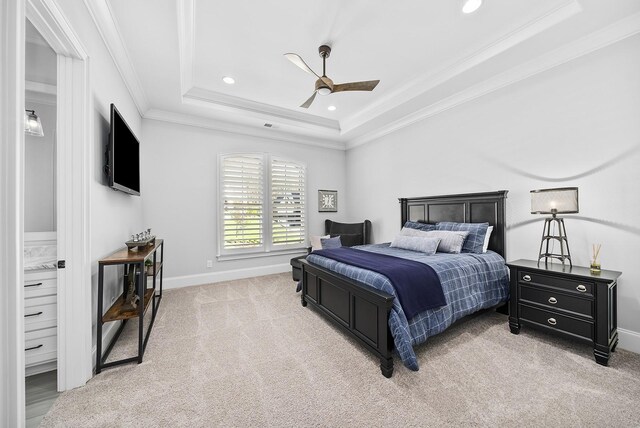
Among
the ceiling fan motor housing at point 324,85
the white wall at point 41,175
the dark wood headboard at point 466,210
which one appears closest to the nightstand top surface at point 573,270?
the dark wood headboard at point 466,210

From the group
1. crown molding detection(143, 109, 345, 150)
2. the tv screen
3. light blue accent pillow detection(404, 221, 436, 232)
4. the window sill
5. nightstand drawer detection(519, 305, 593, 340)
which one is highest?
crown molding detection(143, 109, 345, 150)

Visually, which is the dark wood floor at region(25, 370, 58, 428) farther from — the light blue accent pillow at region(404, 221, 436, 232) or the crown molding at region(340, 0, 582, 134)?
the crown molding at region(340, 0, 582, 134)

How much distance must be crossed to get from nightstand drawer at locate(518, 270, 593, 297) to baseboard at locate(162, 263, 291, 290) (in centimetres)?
394

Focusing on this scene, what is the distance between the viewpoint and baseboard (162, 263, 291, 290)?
4.24m

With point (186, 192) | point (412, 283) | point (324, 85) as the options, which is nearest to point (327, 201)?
point (186, 192)

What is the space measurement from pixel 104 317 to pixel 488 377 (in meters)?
3.08

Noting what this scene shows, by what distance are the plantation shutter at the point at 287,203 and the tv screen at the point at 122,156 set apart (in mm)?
2430

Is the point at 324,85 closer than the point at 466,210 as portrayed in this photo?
Yes

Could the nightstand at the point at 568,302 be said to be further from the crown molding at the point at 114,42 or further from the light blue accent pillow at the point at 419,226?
the crown molding at the point at 114,42

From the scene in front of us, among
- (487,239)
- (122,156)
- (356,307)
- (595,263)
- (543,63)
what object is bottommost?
(356,307)

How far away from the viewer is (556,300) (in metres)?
2.34

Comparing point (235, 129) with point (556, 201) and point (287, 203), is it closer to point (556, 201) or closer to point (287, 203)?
point (287, 203)

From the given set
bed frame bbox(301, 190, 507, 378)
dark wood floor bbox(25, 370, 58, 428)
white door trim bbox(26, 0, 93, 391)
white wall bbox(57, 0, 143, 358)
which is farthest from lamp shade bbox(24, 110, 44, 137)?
bed frame bbox(301, 190, 507, 378)

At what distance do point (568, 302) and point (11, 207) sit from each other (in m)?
3.87
